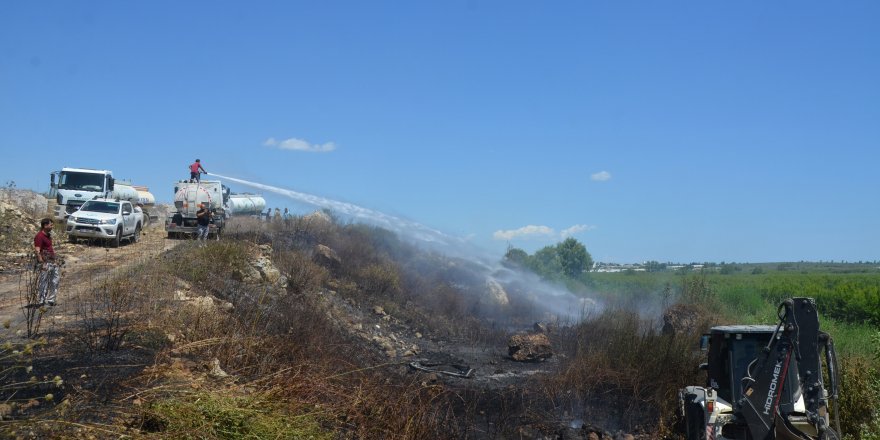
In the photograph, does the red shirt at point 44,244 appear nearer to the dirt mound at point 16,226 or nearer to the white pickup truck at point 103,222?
the dirt mound at point 16,226

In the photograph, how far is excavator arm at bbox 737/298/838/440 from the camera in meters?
9.61

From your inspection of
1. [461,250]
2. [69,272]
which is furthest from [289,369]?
[461,250]

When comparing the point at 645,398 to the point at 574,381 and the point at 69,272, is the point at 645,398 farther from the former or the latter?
the point at 69,272

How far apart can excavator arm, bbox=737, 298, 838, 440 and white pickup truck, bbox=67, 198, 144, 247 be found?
22.8 meters

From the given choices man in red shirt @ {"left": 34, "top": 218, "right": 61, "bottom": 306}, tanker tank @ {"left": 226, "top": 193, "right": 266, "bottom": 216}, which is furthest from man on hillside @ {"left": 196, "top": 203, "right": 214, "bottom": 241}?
man in red shirt @ {"left": 34, "top": 218, "right": 61, "bottom": 306}

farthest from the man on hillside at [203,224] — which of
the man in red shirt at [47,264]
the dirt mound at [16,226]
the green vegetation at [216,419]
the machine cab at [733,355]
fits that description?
the machine cab at [733,355]

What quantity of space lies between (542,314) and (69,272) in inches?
877

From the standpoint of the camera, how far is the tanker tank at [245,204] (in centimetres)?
3965

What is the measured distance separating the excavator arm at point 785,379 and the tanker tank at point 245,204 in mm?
31315

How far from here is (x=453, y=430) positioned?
1256 centimetres

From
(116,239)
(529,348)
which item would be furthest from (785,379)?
(116,239)

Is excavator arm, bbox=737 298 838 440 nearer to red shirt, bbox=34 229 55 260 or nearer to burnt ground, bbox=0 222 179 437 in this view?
burnt ground, bbox=0 222 179 437

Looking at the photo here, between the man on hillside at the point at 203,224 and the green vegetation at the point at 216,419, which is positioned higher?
the man on hillside at the point at 203,224

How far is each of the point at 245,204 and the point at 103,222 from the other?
15543mm
